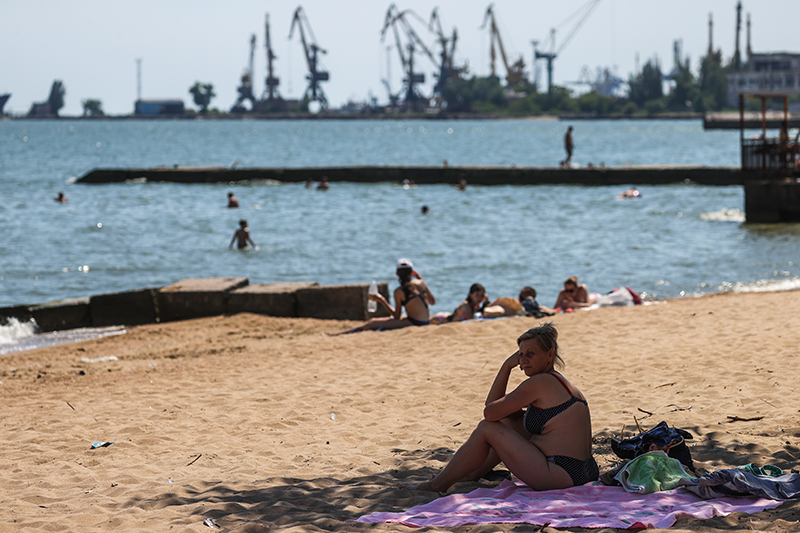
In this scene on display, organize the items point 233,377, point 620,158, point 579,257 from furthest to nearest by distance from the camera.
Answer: point 620,158, point 579,257, point 233,377

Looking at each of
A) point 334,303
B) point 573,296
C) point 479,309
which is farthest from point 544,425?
point 334,303

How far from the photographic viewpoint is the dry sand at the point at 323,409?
4.36 metres

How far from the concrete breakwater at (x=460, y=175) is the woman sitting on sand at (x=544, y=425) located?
1150 inches

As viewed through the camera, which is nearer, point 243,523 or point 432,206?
point 243,523

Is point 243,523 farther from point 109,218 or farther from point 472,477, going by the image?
point 109,218

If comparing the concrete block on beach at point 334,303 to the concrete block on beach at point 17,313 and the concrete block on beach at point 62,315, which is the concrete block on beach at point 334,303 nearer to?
the concrete block on beach at point 62,315

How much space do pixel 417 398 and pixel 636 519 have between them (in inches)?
117

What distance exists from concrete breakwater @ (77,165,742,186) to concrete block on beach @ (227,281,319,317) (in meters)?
23.4

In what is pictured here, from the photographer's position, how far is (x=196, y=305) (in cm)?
1101

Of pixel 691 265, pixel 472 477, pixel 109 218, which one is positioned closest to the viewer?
pixel 472 477

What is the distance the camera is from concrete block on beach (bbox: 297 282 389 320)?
10.8 meters

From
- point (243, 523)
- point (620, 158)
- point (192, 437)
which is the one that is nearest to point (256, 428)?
point (192, 437)

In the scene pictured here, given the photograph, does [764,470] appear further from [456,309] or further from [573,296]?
[573,296]

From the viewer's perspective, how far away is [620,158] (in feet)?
191
